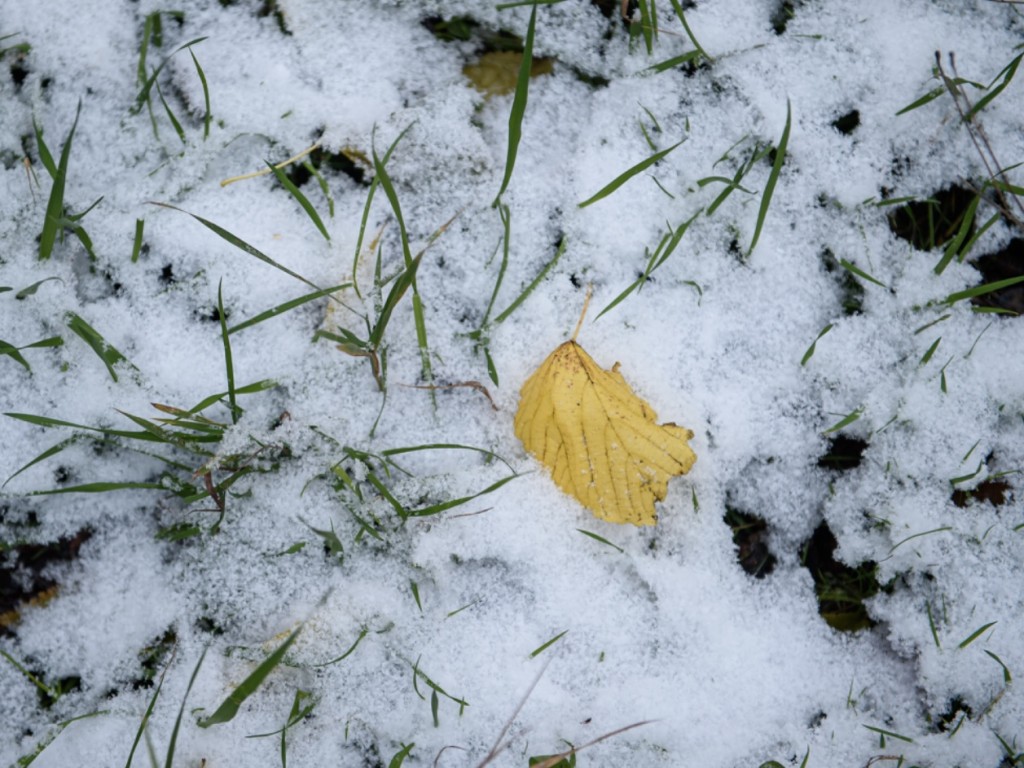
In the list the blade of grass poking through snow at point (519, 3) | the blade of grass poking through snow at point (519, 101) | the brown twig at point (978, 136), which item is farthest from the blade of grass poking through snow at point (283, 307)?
the brown twig at point (978, 136)

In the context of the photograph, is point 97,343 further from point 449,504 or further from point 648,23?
point 648,23

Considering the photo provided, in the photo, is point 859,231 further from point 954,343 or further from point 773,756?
point 773,756

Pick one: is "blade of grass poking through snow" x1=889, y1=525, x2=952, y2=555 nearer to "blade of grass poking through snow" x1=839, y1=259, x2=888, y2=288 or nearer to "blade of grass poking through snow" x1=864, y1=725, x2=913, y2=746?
"blade of grass poking through snow" x1=864, y1=725, x2=913, y2=746

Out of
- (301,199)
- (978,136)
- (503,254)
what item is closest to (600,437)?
(503,254)

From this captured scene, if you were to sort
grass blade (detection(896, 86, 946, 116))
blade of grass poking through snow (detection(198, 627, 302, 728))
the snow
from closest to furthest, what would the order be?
blade of grass poking through snow (detection(198, 627, 302, 728)) < the snow < grass blade (detection(896, 86, 946, 116))

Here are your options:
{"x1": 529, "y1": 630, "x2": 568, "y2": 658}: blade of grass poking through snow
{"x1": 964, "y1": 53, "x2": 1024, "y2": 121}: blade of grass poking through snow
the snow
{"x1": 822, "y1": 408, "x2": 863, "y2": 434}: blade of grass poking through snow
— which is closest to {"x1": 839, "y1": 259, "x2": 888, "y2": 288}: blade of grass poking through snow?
the snow

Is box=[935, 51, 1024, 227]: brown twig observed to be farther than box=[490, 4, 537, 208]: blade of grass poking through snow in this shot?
Yes
